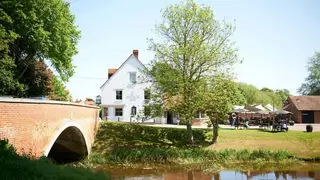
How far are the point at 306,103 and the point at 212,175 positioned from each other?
37242mm

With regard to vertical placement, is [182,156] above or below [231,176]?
above

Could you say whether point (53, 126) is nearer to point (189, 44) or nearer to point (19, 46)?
point (189, 44)

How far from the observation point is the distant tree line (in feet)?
84.4

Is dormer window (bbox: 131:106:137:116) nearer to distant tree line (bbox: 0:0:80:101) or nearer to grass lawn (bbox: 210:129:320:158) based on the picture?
distant tree line (bbox: 0:0:80:101)

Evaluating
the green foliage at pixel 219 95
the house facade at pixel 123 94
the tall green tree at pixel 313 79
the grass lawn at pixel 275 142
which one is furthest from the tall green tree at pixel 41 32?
the tall green tree at pixel 313 79

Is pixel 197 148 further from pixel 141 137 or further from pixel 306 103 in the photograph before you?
pixel 306 103

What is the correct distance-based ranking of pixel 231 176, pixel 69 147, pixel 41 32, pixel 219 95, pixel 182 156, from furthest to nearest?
pixel 41 32, pixel 219 95, pixel 182 156, pixel 69 147, pixel 231 176

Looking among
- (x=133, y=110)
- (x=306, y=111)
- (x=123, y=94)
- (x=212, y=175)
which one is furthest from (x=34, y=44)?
(x=306, y=111)

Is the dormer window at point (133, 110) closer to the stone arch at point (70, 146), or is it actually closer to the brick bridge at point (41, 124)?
the stone arch at point (70, 146)

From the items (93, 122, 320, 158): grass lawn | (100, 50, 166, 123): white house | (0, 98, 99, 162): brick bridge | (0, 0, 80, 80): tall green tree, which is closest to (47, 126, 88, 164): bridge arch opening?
(0, 98, 99, 162): brick bridge

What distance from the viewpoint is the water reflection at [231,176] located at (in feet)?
61.1

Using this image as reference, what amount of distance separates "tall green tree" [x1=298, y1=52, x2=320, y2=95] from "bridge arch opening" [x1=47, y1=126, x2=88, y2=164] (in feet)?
198

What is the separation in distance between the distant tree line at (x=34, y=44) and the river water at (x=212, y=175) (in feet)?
42.6

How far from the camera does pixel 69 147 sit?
75.0 ft
